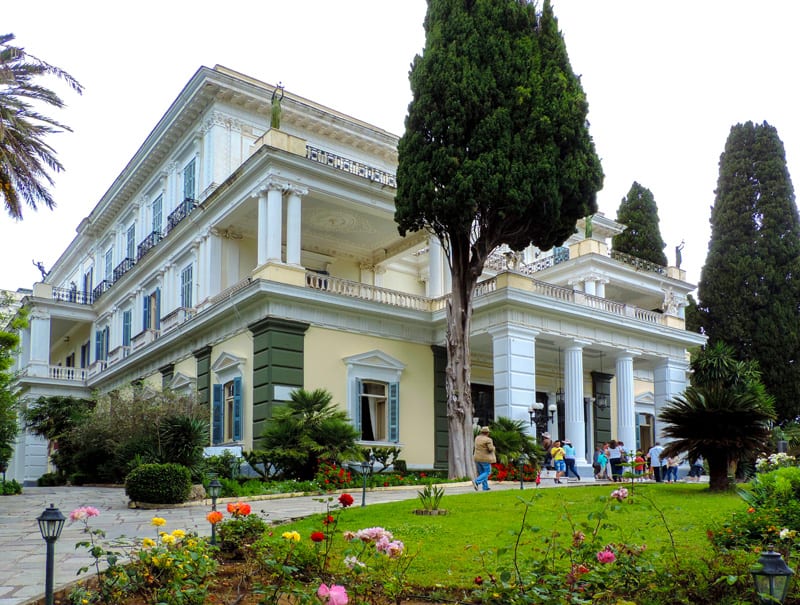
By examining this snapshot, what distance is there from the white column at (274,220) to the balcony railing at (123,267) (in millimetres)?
13783

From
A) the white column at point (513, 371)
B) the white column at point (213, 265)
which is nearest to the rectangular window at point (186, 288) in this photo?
the white column at point (213, 265)

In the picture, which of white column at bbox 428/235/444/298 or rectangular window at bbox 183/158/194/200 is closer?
white column at bbox 428/235/444/298

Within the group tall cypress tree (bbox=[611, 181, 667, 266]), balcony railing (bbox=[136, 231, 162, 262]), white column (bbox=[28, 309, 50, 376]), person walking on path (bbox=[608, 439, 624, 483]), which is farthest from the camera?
tall cypress tree (bbox=[611, 181, 667, 266])

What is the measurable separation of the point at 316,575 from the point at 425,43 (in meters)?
16.1

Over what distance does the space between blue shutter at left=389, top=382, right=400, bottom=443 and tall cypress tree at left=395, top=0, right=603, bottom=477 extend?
3806mm

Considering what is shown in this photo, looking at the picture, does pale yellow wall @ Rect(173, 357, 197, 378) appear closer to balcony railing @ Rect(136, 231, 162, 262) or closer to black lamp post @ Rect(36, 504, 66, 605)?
balcony railing @ Rect(136, 231, 162, 262)

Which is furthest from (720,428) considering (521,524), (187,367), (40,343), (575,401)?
(40,343)

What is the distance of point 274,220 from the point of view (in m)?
21.9

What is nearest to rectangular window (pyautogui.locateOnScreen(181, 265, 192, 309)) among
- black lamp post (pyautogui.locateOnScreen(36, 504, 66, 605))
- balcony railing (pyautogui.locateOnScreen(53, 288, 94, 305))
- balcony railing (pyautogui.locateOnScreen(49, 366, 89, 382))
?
balcony railing (pyautogui.locateOnScreen(49, 366, 89, 382))

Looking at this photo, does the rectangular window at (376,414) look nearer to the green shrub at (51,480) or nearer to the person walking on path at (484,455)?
the person walking on path at (484,455)

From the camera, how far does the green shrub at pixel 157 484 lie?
14.3 meters

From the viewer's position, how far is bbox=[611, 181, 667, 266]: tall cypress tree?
127 feet

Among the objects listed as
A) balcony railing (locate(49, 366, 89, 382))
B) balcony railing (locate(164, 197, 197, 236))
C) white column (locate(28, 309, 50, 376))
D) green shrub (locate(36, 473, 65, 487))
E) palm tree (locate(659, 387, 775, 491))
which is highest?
balcony railing (locate(164, 197, 197, 236))

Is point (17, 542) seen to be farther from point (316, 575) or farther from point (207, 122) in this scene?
point (207, 122)
